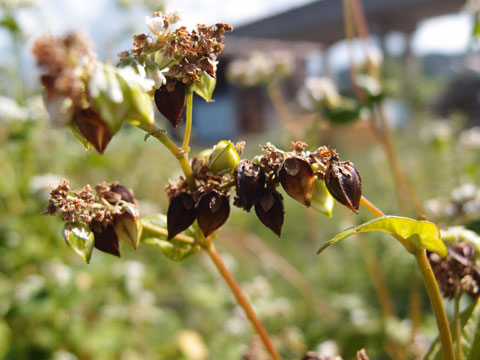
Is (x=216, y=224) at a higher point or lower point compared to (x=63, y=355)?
higher

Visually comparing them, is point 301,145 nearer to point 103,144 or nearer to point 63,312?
point 103,144

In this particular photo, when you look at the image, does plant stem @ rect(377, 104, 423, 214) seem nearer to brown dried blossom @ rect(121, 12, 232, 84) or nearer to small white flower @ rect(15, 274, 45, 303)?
brown dried blossom @ rect(121, 12, 232, 84)

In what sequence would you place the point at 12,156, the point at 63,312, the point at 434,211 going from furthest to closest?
1. the point at 12,156
2. the point at 63,312
3. the point at 434,211

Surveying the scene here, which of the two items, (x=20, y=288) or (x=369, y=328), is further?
(x=20, y=288)

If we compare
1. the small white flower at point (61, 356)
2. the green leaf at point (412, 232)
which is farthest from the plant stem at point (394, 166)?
the small white flower at point (61, 356)

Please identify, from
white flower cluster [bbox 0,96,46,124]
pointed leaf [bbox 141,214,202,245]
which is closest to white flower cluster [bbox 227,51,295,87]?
white flower cluster [bbox 0,96,46,124]

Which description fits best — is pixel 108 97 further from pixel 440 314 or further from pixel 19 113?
pixel 19 113

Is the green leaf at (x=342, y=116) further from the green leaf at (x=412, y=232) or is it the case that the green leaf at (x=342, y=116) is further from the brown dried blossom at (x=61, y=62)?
the brown dried blossom at (x=61, y=62)

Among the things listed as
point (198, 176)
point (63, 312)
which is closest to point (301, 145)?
point (198, 176)
